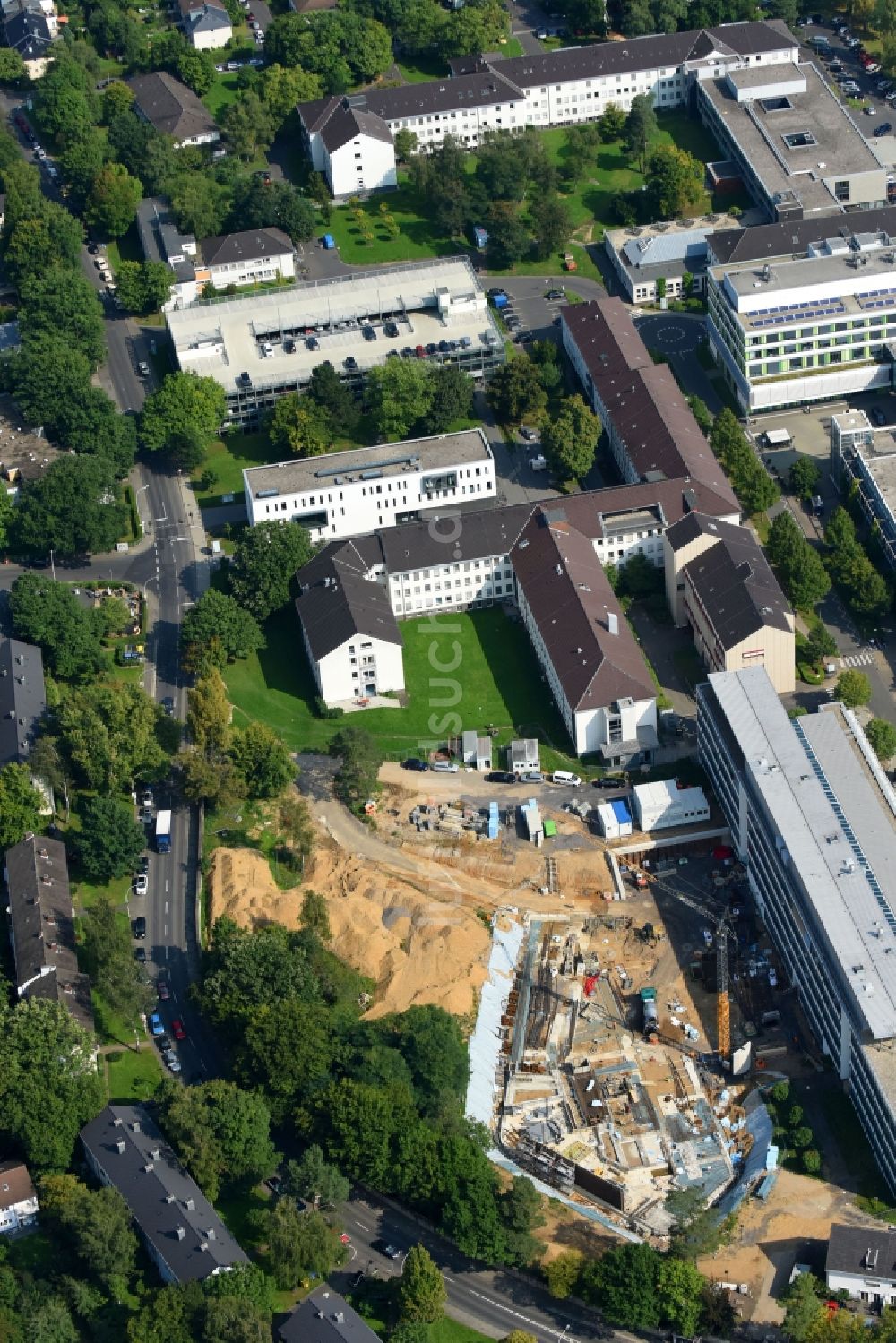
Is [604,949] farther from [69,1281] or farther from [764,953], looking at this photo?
[69,1281]

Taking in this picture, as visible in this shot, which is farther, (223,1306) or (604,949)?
(604,949)

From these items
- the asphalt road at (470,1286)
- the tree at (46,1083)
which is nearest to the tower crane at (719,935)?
the asphalt road at (470,1286)

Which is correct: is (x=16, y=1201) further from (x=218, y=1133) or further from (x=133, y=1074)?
(x=133, y=1074)

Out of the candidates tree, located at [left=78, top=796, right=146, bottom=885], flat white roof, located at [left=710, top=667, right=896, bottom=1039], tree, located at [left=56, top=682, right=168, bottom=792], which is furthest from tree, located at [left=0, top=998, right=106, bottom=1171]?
flat white roof, located at [left=710, top=667, right=896, bottom=1039]

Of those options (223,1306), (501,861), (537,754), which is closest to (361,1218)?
(223,1306)

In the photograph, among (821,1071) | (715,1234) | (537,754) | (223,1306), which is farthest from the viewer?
(537,754)

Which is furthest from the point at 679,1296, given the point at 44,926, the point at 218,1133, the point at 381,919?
the point at 44,926

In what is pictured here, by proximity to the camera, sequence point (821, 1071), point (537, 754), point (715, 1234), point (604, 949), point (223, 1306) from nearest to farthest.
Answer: point (223, 1306) < point (715, 1234) < point (821, 1071) < point (604, 949) < point (537, 754)
